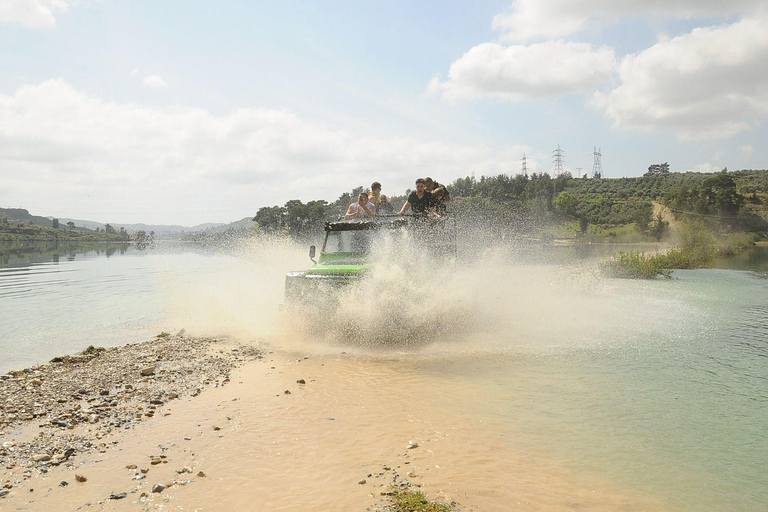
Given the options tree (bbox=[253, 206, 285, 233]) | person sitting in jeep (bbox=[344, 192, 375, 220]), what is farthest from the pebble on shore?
tree (bbox=[253, 206, 285, 233])

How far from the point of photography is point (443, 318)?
1091cm

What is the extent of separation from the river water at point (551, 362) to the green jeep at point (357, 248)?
60 centimetres

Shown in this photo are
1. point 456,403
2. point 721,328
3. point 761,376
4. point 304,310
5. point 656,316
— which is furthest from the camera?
point 656,316

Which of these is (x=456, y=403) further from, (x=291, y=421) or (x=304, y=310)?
(x=304, y=310)

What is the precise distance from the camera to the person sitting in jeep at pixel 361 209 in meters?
12.7

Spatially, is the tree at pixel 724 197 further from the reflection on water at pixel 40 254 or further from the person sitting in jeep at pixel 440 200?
the reflection on water at pixel 40 254

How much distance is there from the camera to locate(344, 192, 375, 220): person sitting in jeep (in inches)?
502

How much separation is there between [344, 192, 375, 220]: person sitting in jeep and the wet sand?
617cm

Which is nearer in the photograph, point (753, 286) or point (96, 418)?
point (96, 418)

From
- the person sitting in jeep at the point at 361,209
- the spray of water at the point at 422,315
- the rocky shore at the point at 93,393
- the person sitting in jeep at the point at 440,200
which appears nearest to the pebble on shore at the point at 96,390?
the rocky shore at the point at 93,393

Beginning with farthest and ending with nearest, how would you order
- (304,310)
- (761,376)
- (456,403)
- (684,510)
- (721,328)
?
(721,328)
(304,310)
(761,376)
(456,403)
(684,510)

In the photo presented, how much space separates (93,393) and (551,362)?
7798 millimetres

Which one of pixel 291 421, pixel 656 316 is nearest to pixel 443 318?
pixel 291 421

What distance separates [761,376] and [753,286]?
17.5 m
